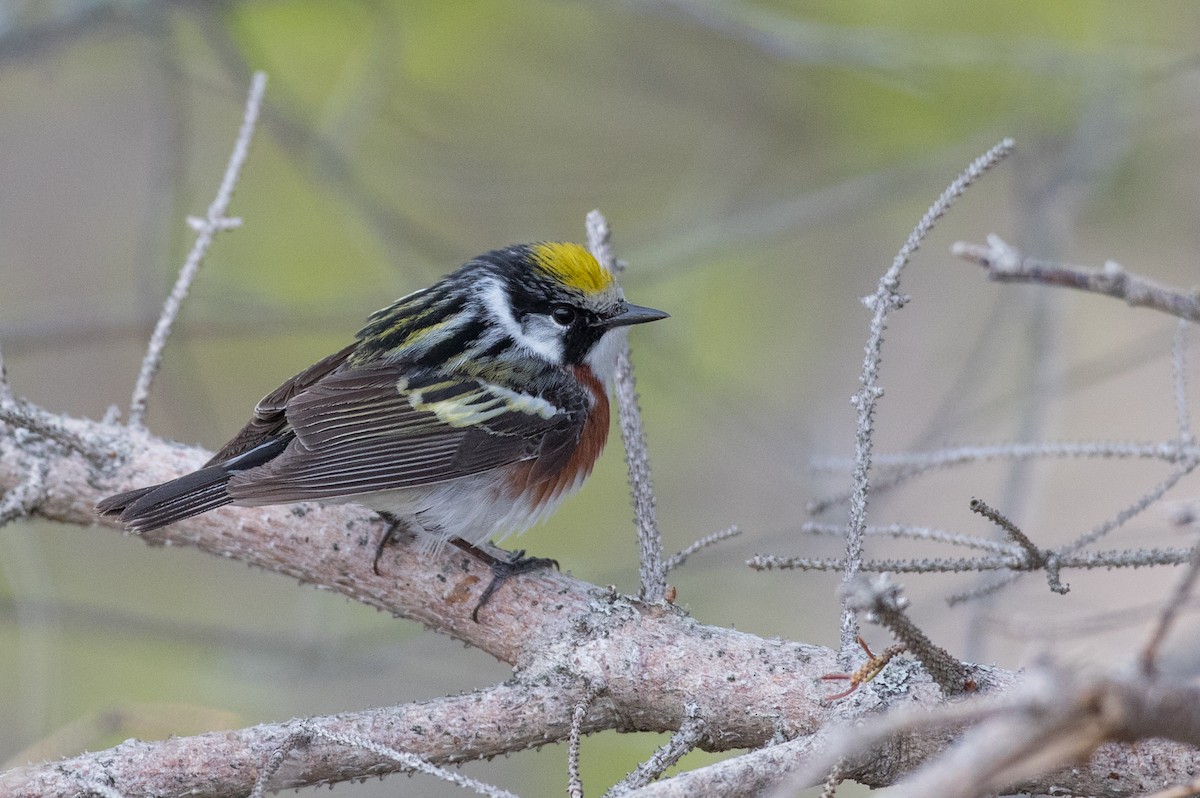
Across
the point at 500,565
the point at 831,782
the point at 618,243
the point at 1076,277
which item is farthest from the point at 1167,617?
the point at 618,243

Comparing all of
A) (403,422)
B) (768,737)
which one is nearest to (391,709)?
(768,737)

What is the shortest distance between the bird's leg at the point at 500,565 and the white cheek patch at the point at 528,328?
0.79 meters

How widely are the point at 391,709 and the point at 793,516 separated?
15.5ft

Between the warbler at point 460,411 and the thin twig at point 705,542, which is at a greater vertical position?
the warbler at point 460,411

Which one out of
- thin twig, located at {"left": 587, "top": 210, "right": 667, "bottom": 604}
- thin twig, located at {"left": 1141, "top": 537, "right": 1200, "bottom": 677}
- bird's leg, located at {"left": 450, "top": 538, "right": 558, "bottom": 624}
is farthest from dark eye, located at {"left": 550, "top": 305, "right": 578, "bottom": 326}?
thin twig, located at {"left": 1141, "top": 537, "right": 1200, "bottom": 677}

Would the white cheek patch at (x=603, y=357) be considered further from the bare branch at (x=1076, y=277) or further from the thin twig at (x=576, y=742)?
the bare branch at (x=1076, y=277)

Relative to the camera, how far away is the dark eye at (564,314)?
3.67 m

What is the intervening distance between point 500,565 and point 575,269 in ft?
3.61

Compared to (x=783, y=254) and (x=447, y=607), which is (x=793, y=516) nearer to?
(x=783, y=254)

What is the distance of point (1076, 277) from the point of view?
4.05ft

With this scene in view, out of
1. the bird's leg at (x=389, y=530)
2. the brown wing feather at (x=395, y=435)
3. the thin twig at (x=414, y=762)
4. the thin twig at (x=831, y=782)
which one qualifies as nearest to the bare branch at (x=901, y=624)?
the thin twig at (x=831, y=782)

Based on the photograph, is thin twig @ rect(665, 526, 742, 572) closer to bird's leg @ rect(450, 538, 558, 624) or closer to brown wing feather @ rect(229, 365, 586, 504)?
bird's leg @ rect(450, 538, 558, 624)

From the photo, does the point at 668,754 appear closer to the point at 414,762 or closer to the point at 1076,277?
the point at 414,762

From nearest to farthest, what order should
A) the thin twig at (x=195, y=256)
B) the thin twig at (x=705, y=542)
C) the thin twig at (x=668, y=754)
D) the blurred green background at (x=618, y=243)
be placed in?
the thin twig at (x=668, y=754) → the thin twig at (x=705, y=542) → the thin twig at (x=195, y=256) → the blurred green background at (x=618, y=243)
